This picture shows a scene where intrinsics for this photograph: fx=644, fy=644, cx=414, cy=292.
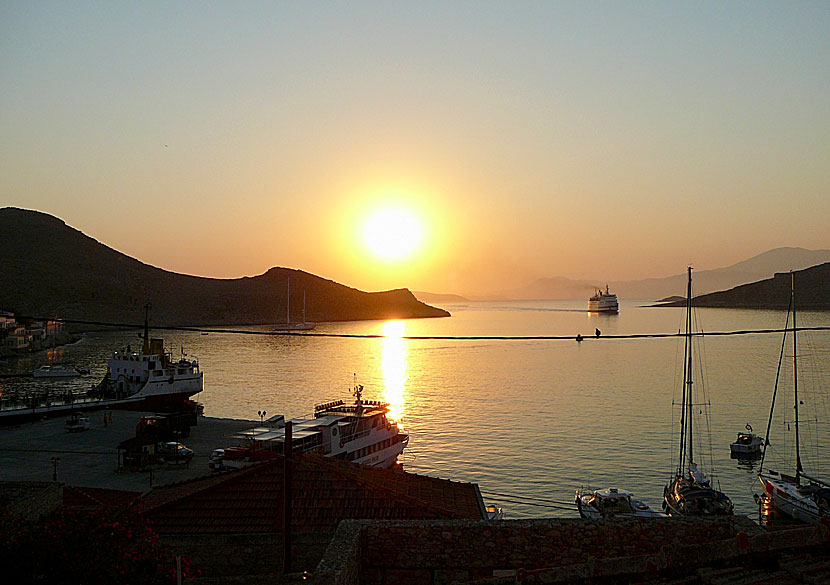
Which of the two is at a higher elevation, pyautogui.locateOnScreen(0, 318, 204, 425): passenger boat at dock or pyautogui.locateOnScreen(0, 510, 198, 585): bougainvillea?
pyautogui.locateOnScreen(0, 510, 198, 585): bougainvillea

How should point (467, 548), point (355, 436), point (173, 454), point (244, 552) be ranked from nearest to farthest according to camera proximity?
point (467, 548) < point (244, 552) < point (355, 436) < point (173, 454)

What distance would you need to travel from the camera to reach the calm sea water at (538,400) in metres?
33.4

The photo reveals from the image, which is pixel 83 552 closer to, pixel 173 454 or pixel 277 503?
pixel 277 503

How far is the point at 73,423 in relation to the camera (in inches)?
1576

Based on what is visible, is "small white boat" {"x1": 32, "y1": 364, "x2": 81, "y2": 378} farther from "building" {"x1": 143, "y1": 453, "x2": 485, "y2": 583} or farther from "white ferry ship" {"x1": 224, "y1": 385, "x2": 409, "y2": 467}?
"building" {"x1": 143, "y1": 453, "x2": 485, "y2": 583}

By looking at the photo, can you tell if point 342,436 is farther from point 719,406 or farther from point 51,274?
point 51,274

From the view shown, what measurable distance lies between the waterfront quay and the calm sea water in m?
10.3

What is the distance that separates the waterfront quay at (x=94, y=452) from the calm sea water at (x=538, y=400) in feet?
33.7

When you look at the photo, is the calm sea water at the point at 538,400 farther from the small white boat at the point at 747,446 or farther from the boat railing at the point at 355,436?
the boat railing at the point at 355,436

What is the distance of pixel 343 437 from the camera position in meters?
30.3

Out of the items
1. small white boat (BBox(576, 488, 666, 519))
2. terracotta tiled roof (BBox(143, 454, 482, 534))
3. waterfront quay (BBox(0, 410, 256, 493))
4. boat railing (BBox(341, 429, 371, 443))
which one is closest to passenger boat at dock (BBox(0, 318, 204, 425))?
waterfront quay (BBox(0, 410, 256, 493))

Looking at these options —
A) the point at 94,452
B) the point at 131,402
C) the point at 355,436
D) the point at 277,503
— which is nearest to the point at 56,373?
the point at 131,402

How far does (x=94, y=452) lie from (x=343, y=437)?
46.1 feet

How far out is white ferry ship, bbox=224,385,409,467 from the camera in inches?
1073
